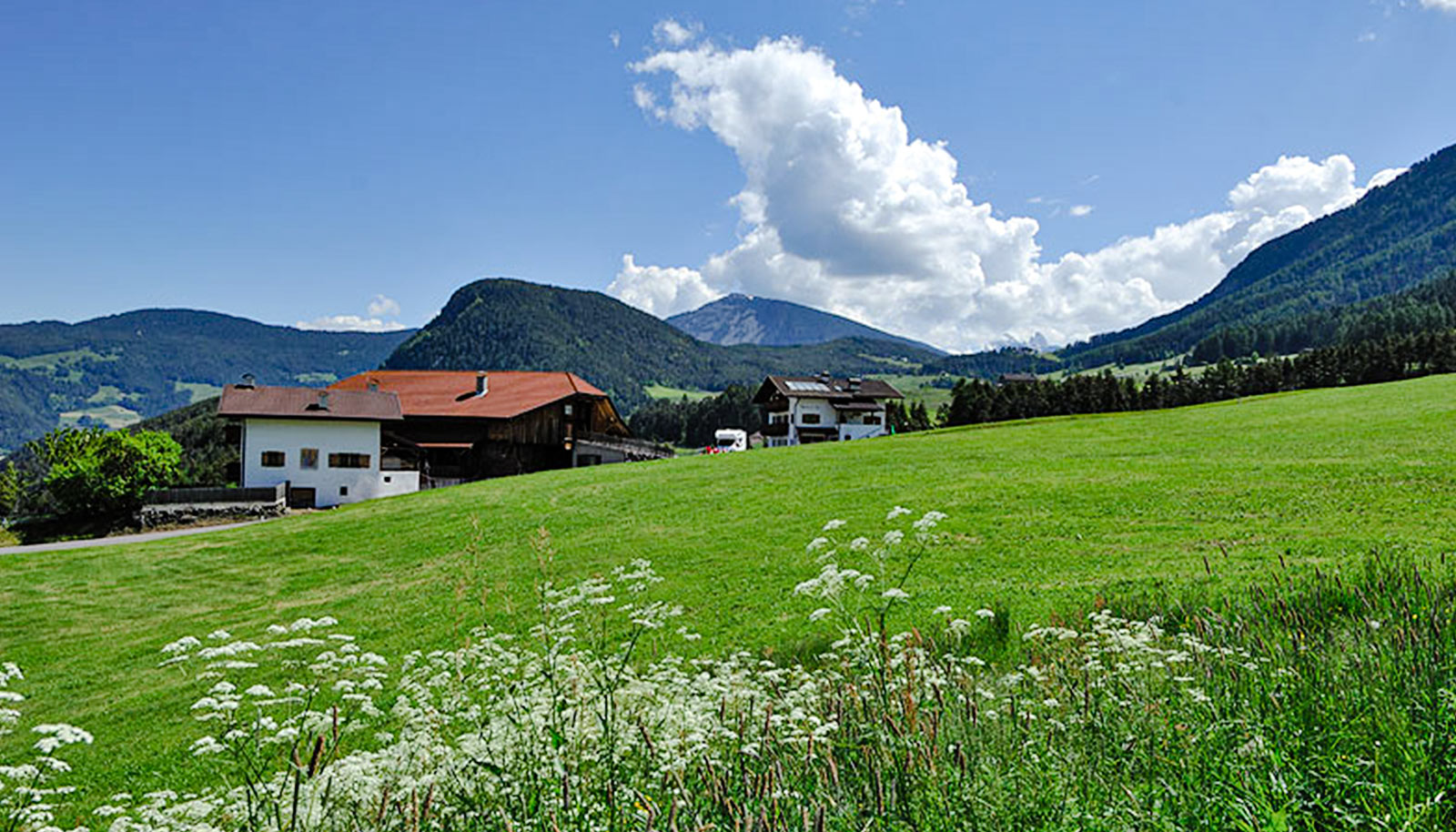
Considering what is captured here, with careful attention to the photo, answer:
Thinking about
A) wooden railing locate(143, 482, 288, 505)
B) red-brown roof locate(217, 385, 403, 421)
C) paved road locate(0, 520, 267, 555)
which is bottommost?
paved road locate(0, 520, 267, 555)

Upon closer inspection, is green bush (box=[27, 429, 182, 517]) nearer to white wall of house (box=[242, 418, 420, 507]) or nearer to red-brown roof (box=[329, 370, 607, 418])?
white wall of house (box=[242, 418, 420, 507])

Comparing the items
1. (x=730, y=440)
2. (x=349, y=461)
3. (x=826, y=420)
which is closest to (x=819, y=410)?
(x=826, y=420)

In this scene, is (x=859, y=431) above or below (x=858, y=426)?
below

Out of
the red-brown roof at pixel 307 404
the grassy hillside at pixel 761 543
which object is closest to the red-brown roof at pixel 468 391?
the red-brown roof at pixel 307 404

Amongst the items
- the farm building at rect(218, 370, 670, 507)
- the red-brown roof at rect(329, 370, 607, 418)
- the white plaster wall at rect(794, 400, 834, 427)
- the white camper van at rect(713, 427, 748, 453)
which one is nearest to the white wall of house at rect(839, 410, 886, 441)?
the white plaster wall at rect(794, 400, 834, 427)

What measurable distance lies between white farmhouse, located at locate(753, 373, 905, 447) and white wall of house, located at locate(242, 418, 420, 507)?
A: 5048 cm

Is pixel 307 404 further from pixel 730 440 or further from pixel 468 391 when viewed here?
pixel 730 440

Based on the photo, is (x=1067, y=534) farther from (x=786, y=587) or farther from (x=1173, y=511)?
(x=786, y=587)

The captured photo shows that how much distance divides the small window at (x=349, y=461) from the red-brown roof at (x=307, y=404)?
95.1 inches

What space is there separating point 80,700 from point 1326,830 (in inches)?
683

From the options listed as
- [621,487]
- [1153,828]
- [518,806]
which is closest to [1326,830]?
[1153,828]

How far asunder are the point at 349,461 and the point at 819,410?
57.4 m

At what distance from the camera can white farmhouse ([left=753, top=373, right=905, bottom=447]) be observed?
9250cm

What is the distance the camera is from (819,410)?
93.6 metres
